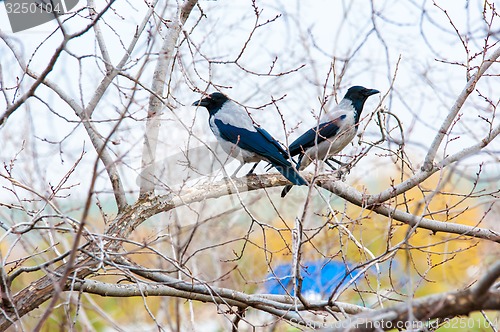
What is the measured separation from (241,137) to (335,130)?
98 centimetres

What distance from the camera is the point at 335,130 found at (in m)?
6.15

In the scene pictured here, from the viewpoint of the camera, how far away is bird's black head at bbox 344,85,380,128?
6652mm

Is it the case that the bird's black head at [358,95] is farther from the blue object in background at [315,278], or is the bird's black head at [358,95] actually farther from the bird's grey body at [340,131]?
A: the blue object in background at [315,278]

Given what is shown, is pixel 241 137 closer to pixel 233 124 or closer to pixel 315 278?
pixel 233 124

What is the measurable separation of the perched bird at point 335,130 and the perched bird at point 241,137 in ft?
0.93

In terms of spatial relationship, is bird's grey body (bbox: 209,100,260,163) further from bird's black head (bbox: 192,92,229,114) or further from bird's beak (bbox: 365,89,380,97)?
bird's beak (bbox: 365,89,380,97)

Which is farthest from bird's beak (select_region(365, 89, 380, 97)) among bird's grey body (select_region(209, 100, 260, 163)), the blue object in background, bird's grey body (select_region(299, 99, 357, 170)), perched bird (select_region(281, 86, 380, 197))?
the blue object in background

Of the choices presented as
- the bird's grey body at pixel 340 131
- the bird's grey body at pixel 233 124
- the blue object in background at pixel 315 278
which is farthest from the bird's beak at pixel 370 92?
the blue object in background at pixel 315 278

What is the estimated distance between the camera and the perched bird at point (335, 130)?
5.81 meters

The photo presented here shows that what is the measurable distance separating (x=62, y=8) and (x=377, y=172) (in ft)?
17.2

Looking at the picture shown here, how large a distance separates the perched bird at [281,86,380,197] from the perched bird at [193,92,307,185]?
28cm

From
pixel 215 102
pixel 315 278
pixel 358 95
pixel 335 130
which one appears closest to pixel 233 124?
pixel 215 102

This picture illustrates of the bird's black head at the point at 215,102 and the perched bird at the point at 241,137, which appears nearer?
the perched bird at the point at 241,137

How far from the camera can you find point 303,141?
6.15 metres
